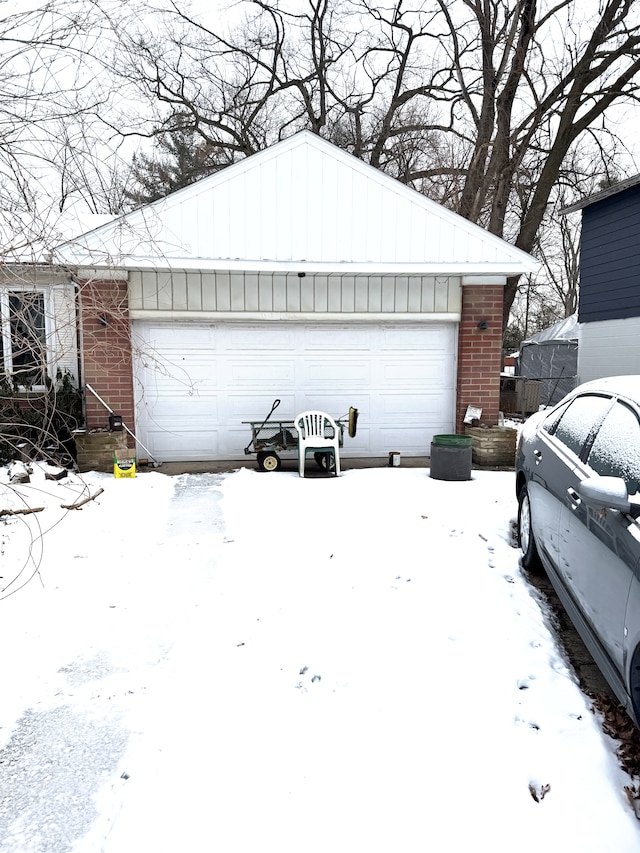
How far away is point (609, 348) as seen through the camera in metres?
12.8

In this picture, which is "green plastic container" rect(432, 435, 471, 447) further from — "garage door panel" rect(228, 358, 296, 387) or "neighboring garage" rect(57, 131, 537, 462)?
"garage door panel" rect(228, 358, 296, 387)

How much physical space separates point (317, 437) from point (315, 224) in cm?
309

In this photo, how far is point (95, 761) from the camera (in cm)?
288

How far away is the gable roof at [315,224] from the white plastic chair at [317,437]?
2.18m

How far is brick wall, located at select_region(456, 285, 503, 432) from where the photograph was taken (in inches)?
380

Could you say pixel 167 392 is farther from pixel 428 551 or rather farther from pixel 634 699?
pixel 634 699

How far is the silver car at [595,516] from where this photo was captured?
2.62m

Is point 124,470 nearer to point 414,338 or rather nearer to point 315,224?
point 315,224

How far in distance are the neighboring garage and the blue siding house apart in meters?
4.10

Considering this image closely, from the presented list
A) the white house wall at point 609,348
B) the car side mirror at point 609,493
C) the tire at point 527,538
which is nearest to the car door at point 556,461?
the tire at point 527,538

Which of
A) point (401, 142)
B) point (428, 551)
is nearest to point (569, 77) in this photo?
point (401, 142)

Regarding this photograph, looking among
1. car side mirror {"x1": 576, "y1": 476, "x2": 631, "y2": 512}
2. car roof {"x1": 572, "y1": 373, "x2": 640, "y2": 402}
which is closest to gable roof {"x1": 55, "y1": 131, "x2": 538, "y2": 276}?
car roof {"x1": 572, "y1": 373, "x2": 640, "y2": 402}

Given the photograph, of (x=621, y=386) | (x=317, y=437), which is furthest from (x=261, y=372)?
(x=621, y=386)

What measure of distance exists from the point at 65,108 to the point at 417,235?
6.42m
